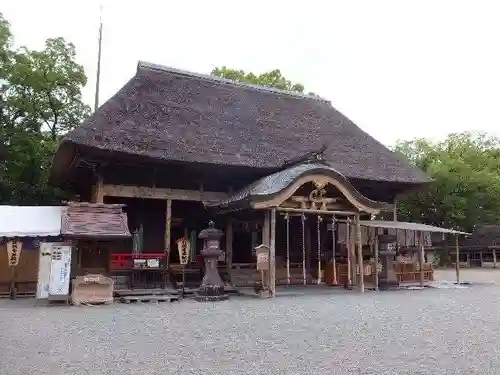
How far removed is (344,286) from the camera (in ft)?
43.5

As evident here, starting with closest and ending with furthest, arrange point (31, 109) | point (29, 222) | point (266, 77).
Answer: point (29, 222) → point (31, 109) → point (266, 77)

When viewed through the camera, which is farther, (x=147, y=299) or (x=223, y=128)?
(x=223, y=128)

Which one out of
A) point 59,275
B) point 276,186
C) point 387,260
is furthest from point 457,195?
point 59,275

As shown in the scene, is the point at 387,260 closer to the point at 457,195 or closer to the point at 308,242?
the point at 308,242

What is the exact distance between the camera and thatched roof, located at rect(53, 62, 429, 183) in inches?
478

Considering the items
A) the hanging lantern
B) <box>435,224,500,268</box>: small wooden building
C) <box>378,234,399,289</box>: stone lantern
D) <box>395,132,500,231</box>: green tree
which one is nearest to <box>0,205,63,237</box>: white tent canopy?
the hanging lantern

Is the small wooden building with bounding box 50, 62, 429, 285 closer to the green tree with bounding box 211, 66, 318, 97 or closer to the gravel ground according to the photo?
the gravel ground

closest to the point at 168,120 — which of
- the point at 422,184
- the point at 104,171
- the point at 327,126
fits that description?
the point at 104,171

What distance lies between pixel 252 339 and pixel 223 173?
8.02m

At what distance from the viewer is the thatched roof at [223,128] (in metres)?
12.1

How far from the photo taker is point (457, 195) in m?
30.8

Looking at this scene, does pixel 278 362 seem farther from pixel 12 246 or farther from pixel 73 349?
pixel 12 246

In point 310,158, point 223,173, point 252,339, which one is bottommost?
point 252,339

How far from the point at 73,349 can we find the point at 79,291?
481cm
